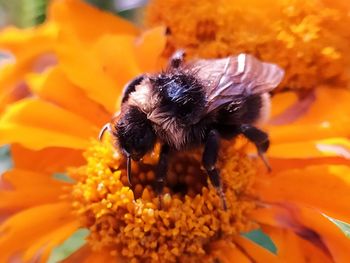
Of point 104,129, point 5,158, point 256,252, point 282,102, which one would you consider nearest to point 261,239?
point 256,252

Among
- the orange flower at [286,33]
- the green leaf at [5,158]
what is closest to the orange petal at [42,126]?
the green leaf at [5,158]

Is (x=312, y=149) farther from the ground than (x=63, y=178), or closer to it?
closer to it

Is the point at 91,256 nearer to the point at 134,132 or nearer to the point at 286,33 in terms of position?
the point at 134,132

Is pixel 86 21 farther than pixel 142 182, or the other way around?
pixel 86 21

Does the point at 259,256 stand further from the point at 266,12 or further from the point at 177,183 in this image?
the point at 266,12

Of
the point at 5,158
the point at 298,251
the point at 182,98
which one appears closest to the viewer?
the point at 182,98

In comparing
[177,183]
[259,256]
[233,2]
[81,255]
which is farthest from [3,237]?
[233,2]
